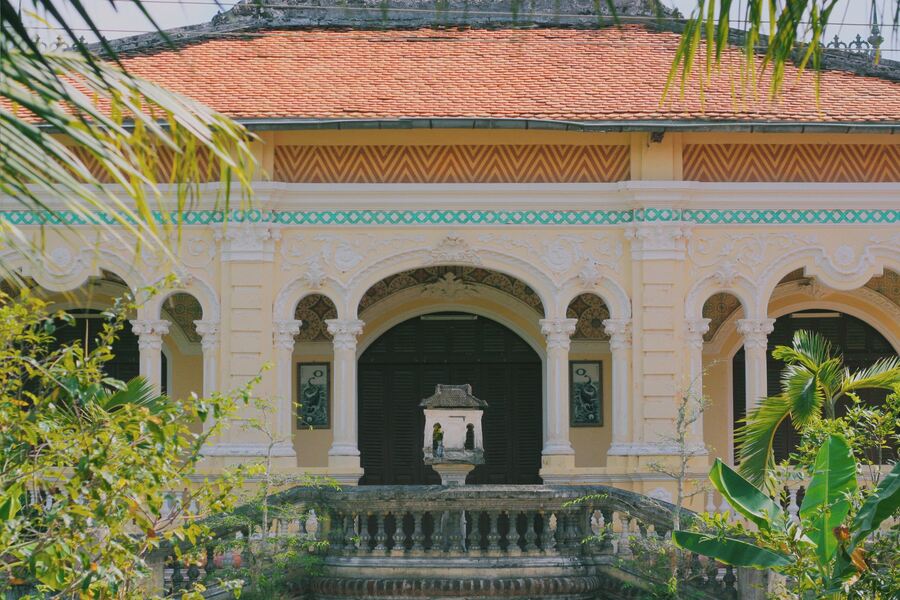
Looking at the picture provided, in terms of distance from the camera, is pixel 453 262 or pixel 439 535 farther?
pixel 453 262

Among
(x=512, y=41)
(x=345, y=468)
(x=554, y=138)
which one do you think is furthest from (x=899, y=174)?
(x=345, y=468)

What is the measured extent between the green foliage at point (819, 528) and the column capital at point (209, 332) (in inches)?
301

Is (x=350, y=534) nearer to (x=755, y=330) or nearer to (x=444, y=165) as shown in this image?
(x=444, y=165)

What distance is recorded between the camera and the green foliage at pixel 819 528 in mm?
8664

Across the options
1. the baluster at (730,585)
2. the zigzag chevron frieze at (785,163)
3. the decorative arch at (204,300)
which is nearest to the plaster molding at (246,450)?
the decorative arch at (204,300)

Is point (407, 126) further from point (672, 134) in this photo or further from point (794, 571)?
point (794, 571)

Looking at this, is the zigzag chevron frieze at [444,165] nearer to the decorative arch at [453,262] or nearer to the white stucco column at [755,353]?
the decorative arch at [453,262]

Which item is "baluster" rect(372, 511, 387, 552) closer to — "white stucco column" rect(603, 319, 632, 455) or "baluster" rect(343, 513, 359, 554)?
"baluster" rect(343, 513, 359, 554)

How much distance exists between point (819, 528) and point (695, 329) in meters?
7.30

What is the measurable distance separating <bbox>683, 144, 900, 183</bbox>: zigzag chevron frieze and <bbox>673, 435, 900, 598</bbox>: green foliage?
23.2 ft

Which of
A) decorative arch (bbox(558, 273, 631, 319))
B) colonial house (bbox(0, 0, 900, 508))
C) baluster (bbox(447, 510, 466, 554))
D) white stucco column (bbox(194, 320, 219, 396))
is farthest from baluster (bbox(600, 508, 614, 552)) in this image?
white stucco column (bbox(194, 320, 219, 396))

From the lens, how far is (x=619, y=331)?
53.4 ft

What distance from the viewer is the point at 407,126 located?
15.6m

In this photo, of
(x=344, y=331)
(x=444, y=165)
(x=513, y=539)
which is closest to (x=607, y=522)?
(x=513, y=539)
